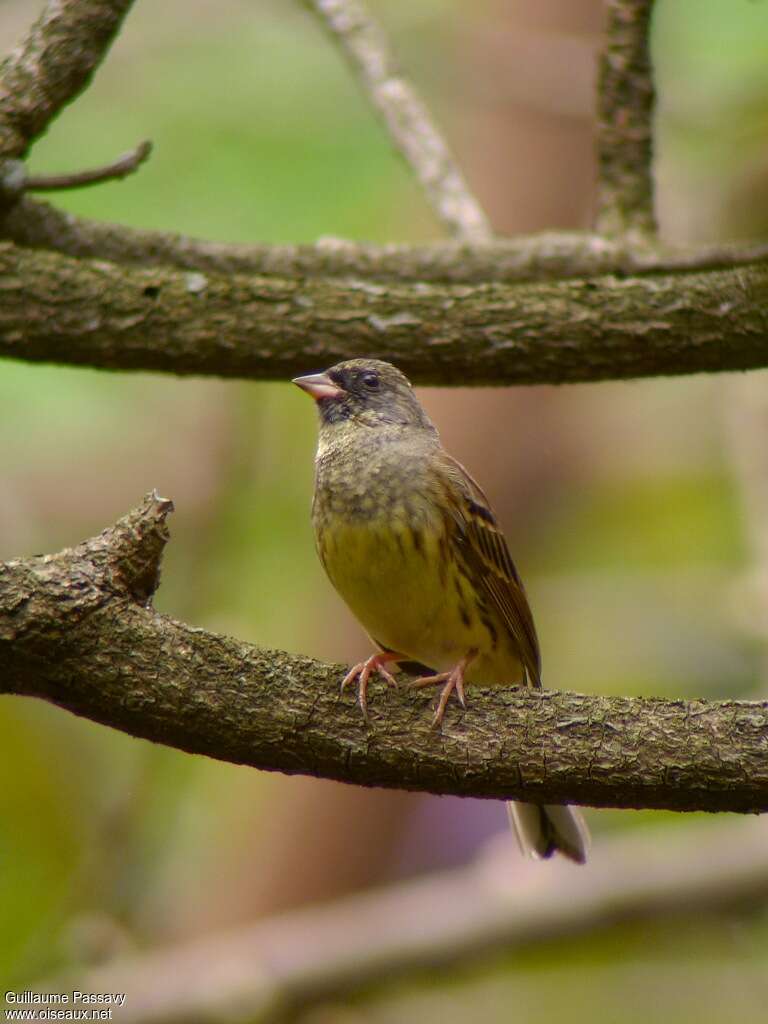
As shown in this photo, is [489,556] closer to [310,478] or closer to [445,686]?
[445,686]

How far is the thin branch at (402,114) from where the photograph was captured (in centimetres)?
495

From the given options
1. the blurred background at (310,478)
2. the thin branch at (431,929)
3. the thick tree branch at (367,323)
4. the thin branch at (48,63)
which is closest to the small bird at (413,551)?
the thick tree branch at (367,323)

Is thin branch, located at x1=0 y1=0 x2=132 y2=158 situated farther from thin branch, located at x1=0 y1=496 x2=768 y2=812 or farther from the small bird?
thin branch, located at x1=0 y1=496 x2=768 y2=812

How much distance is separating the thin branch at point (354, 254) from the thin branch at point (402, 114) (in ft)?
0.92

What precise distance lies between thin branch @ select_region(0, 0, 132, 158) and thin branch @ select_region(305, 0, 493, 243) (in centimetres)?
126

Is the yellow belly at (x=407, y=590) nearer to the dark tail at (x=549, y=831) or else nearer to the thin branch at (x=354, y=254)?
the dark tail at (x=549, y=831)

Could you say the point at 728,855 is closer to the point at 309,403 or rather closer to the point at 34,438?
the point at 309,403

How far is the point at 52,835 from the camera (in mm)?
5926

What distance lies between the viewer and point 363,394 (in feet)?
14.9

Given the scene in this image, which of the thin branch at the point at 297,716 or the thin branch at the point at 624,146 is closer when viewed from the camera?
the thin branch at the point at 297,716

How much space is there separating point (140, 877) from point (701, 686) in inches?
131

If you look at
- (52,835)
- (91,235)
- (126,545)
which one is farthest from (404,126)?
(52,835)

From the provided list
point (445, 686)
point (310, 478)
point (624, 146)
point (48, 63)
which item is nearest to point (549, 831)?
point (445, 686)

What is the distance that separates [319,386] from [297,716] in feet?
5.56
